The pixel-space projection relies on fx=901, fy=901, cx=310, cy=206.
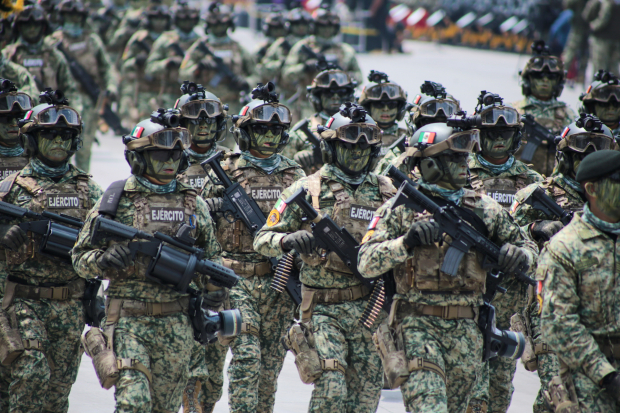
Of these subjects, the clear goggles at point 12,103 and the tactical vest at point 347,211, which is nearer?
the tactical vest at point 347,211

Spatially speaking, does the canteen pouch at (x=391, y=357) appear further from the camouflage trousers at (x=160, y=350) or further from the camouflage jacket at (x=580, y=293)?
the camouflage trousers at (x=160, y=350)

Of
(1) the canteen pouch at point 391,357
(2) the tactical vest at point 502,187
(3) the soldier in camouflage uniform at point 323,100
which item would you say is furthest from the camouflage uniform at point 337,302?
(3) the soldier in camouflage uniform at point 323,100

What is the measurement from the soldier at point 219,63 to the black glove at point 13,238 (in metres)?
10.2

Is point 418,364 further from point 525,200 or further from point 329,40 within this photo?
point 329,40

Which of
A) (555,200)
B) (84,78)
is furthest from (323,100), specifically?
(84,78)

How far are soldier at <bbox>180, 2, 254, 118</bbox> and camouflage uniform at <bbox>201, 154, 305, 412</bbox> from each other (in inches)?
348

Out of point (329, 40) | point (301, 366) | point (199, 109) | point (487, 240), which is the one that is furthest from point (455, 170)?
point (329, 40)

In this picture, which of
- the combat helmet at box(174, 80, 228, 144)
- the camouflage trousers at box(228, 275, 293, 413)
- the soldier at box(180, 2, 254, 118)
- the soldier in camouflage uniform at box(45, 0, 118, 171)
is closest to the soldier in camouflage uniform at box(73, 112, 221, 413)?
the camouflage trousers at box(228, 275, 293, 413)

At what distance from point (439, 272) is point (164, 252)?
6.30 ft

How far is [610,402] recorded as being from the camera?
5258 millimetres

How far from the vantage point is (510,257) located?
6.11m

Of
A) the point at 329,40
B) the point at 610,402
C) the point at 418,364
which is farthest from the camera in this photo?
the point at 329,40

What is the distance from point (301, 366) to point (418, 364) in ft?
3.43

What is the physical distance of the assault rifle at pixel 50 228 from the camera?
7.06 m
